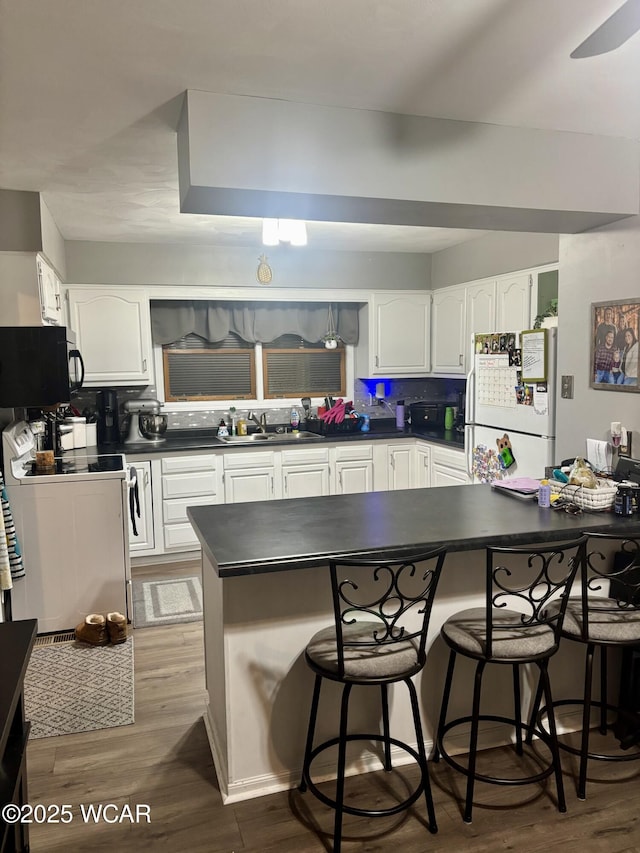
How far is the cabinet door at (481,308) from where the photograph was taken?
4.58 metres

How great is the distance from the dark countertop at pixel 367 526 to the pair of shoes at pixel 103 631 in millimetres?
1242

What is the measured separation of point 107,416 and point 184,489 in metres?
0.86

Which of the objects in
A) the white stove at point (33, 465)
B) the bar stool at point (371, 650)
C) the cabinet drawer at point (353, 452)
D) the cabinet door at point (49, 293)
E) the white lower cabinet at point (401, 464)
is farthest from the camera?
the white lower cabinet at point (401, 464)

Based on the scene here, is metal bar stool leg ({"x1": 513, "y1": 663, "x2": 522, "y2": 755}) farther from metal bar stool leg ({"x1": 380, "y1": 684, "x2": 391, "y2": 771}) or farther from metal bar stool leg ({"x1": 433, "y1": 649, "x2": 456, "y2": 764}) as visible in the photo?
metal bar stool leg ({"x1": 380, "y1": 684, "x2": 391, "y2": 771})

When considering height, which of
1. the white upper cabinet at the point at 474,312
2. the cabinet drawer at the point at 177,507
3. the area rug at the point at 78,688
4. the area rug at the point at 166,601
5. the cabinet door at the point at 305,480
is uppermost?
the white upper cabinet at the point at 474,312

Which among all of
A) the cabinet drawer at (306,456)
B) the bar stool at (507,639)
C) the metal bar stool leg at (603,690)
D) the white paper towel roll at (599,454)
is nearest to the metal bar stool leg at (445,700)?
the bar stool at (507,639)

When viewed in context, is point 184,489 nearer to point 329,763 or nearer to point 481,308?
point 481,308

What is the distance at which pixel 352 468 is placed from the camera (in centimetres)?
522

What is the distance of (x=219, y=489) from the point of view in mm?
4848

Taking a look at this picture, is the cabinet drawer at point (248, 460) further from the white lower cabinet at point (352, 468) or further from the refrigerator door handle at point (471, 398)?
the refrigerator door handle at point (471, 398)

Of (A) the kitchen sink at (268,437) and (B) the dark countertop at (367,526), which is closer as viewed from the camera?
(B) the dark countertop at (367,526)

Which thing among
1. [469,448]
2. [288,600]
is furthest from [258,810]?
[469,448]

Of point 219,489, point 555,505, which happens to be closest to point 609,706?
point 555,505

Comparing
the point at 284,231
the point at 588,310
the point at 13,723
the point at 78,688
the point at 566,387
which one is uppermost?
the point at 284,231
